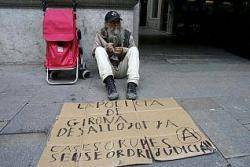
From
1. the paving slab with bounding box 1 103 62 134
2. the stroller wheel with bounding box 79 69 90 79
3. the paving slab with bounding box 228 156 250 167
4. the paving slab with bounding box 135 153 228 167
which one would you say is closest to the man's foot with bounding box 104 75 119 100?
the paving slab with bounding box 1 103 62 134

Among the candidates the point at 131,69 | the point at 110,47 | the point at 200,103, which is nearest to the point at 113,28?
the point at 110,47

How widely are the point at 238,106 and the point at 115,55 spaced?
1830mm

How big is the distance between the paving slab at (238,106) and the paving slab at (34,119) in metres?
2.04

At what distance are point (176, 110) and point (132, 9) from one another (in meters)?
2.62

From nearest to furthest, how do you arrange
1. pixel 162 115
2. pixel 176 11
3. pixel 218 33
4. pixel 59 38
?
pixel 162 115
pixel 59 38
pixel 218 33
pixel 176 11

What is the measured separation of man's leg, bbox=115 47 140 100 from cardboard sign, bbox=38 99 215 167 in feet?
1.04

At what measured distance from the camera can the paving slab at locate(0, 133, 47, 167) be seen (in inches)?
98.4

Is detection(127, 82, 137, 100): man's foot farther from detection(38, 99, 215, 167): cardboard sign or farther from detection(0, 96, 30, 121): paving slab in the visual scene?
detection(0, 96, 30, 121): paving slab

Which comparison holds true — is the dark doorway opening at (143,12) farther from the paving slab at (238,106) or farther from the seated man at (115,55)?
the paving slab at (238,106)

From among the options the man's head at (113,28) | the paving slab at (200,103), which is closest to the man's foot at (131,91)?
the paving slab at (200,103)

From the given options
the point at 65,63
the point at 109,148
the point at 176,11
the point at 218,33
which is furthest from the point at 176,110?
the point at 176,11

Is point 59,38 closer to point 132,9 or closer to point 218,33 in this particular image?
point 132,9

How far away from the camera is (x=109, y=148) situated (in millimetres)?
2631

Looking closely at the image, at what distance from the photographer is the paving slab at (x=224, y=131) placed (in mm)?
2691
